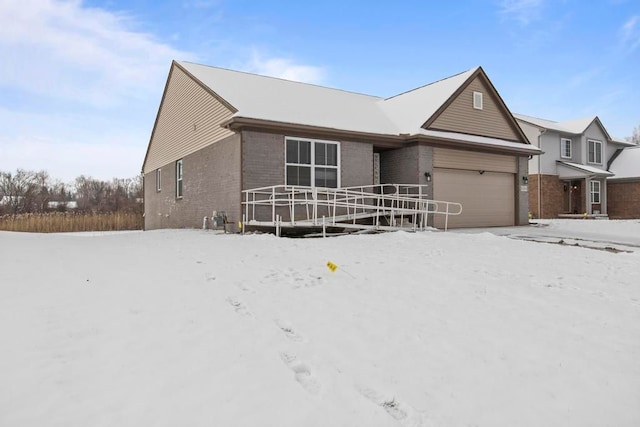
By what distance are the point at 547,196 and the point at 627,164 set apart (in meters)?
8.88

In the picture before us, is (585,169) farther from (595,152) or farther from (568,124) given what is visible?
(568,124)

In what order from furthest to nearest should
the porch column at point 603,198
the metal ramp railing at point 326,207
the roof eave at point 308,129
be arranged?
1. the porch column at point 603,198
2. the roof eave at point 308,129
3. the metal ramp railing at point 326,207

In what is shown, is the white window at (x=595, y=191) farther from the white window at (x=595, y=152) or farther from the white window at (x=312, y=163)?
the white window at (x=312, y=163)

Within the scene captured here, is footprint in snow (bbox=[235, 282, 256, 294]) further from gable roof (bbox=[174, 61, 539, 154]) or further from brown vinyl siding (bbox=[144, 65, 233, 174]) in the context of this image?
brown vinyl siding (bbox=[144, 65, 233, 174])

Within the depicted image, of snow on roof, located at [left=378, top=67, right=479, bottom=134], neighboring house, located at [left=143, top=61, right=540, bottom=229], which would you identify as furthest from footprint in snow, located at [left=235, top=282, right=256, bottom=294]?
snow on roof, located at [left=378, top=67, right=479, bottom=134]

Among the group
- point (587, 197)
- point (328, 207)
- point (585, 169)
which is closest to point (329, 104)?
point (328, 207)

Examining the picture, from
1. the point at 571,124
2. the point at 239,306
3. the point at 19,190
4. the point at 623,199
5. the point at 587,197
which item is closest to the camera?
the point at 239,306

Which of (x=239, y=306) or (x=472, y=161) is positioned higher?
(x=472, y=161)

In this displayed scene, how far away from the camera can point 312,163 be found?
40.3 ft

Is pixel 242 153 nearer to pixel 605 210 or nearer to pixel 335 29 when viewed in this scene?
pixel 335 29

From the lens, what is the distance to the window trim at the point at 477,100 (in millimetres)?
15656

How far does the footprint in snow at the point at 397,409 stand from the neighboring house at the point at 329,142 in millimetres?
9268

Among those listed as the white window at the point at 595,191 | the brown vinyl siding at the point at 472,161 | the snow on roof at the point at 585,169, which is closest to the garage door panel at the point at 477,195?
the brown vinyl siding at the point at 472,161

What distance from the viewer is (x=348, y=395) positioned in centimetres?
243
